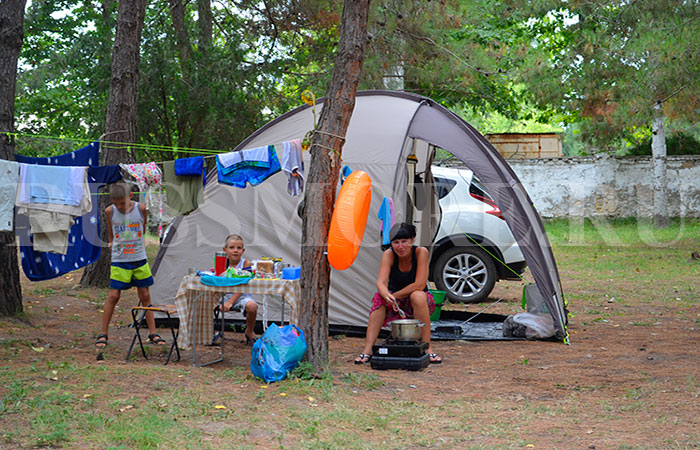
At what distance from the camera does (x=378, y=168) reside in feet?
24.0

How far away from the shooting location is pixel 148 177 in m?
6.39

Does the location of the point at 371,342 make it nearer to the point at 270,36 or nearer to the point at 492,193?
the point at 492,193

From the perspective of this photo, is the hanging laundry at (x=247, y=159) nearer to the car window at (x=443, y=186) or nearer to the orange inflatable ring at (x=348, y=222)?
the orange inflatable ring at (x=348, y=222)

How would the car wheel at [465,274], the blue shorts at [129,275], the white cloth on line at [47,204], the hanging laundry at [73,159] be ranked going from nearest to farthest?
1. the white cloth on line at [47,204]
2. the blue shorts at [129,275]
3. the hanging laundry at [73,159]
4. the car wheel at [465,274]

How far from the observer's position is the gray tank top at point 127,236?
20.8 ft

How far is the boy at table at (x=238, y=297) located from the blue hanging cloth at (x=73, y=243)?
1429 mm

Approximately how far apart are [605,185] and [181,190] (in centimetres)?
1645

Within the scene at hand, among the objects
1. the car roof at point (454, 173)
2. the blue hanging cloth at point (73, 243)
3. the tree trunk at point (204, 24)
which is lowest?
the blue hanging cloth at point (73, 243)

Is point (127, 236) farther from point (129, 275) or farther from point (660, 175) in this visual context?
point (660, 175)

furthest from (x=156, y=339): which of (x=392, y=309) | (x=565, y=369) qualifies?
A: (x=565, y=369)

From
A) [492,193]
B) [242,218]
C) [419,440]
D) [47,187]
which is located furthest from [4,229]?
[492,193]

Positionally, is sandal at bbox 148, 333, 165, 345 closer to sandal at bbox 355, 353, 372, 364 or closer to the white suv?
sandal at bbox 355, 353, 372, 364

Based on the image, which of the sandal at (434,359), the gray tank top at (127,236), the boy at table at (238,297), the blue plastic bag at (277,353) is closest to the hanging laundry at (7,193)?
the gray tank top at (127,236)

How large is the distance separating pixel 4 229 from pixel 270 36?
31.0 feet
